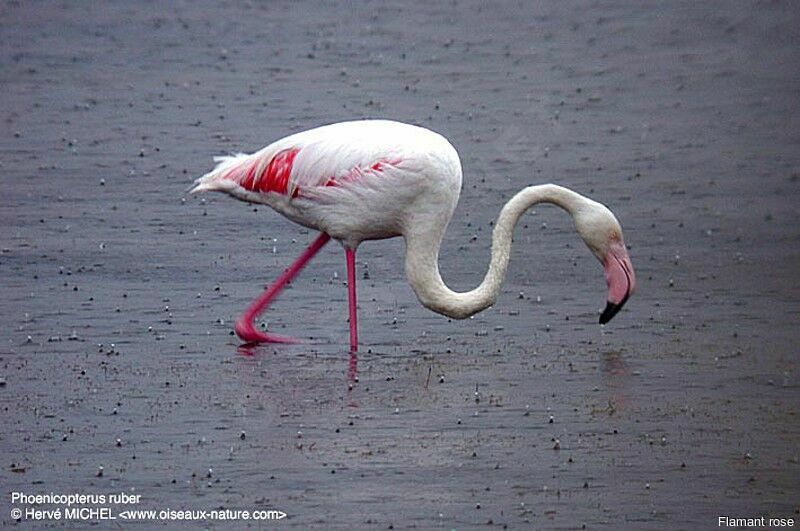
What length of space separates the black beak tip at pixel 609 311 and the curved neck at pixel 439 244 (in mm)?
537

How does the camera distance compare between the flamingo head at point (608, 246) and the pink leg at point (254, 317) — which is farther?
the pink leg at point (254, 317)

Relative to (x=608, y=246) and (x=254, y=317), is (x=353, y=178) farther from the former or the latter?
(x=608, y=246)

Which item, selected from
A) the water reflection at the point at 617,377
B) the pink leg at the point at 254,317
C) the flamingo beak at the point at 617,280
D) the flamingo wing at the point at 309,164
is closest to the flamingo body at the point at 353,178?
the flamingo wing at the point at 309,164

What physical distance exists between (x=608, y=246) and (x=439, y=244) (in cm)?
86

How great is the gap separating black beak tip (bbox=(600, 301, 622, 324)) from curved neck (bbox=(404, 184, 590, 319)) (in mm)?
537

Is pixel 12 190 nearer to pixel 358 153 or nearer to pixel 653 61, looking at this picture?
pixel 358 153

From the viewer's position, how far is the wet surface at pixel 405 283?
7.89 m

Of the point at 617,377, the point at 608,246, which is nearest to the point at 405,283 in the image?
the point at 608,246

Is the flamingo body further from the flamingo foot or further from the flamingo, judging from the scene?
the flamingo foot

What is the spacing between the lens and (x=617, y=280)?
9695mm

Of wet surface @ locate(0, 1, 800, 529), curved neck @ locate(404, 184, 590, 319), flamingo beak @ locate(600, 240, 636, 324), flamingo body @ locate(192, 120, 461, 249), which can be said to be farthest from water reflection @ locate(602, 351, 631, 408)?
flamingo body @ locate(192, 120, 461, 249)

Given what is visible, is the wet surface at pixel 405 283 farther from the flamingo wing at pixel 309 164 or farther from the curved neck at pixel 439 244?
the flamingo wing at pixel 309 164

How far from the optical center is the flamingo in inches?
383

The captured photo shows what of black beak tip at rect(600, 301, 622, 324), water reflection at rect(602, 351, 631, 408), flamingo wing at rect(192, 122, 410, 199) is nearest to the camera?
water reflection at rect(602, 351, 631, 408)
